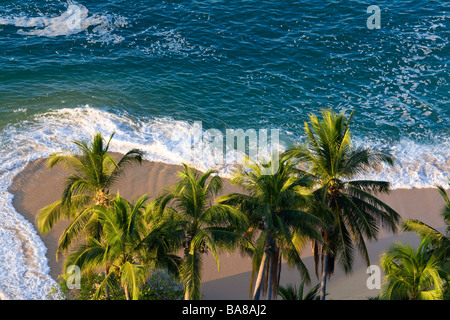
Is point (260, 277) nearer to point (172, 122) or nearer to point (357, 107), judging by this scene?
point (172, 122)

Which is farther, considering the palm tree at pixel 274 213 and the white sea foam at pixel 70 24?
the white sea foam at pixel 70 24

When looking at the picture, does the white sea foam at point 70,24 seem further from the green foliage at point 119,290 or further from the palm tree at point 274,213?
the palm tree at point 274,213

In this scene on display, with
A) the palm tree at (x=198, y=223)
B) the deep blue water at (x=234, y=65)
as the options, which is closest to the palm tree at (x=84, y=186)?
the palm tree at (x=198, y=223)

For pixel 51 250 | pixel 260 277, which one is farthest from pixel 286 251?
pixel 51 250

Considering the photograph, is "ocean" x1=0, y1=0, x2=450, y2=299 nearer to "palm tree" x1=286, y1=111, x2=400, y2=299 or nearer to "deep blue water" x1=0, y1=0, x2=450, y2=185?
"deep blue water" x1=0, y1=0, x2=450, y2=185

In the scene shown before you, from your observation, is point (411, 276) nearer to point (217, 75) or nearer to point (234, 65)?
point (217, 75)

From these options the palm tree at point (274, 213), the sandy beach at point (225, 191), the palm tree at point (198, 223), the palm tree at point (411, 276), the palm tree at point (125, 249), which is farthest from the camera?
the sandy beach at point (225, 191)

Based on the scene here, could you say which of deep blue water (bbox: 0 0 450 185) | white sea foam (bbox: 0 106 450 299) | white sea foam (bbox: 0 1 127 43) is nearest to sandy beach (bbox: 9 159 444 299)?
white sea foam (bbox: 0 106 450 299)

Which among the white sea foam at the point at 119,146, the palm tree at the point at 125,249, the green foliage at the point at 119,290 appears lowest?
the green foliage at the point at 119,290
